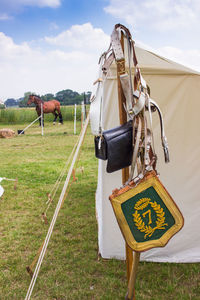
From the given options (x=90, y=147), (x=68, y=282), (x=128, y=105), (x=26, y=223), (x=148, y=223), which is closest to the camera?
(x=148, y=223)

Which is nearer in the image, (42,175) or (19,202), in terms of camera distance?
(19,202)

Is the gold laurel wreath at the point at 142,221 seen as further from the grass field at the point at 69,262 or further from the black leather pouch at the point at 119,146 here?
the grass field at the point at 69,262

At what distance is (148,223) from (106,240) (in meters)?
1.44

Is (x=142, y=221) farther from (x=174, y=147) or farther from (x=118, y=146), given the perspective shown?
(x=174, y=147)

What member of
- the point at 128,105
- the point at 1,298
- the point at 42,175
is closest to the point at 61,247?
the point at 1,298

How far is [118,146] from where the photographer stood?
1669 mm

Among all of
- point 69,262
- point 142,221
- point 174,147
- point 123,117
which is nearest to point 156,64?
point 174,147

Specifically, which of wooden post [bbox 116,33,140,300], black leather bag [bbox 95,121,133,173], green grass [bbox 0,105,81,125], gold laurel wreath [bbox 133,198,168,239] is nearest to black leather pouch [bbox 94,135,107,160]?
black leather bag [bbox 95,121,133,173]

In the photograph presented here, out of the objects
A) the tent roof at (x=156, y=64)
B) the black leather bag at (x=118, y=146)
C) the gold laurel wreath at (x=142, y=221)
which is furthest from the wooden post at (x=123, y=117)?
the tent roof at (x=156, y=64)

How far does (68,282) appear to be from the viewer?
2664 millimetres

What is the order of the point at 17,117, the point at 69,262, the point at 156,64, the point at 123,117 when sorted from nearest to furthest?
1. the point at 123,117
2. the point at 156,64
3. the point at 69,262
4. the point at 17,117

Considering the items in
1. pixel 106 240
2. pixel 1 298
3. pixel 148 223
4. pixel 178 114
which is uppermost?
pixel 178 114

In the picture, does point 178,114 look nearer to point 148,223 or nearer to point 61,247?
point 148,223

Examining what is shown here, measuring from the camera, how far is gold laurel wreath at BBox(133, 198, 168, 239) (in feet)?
5.12
